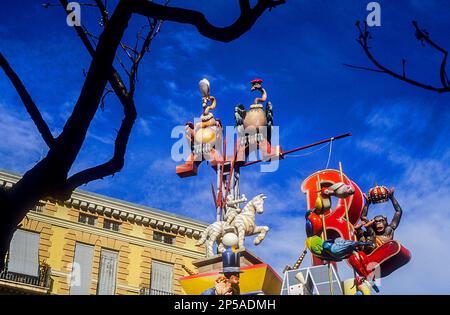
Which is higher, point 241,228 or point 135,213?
point 135,213

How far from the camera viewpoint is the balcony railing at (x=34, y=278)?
27.3 meters

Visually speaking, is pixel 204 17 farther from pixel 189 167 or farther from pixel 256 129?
pixel 189 167

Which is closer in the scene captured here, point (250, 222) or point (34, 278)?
point (250, 222)

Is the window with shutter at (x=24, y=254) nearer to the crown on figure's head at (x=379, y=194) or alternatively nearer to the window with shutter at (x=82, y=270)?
the window with shutter at (x=82, y=270)

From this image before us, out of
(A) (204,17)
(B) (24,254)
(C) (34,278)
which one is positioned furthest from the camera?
(B) (24,254)

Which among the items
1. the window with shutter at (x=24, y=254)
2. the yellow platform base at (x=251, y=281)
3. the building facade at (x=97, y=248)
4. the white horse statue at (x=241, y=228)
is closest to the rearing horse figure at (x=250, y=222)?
the white horse statue at (x=241, y=228)

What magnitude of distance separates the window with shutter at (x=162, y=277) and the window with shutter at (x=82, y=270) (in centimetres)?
340

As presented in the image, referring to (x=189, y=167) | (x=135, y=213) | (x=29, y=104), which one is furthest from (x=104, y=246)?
(x=29, y=104)

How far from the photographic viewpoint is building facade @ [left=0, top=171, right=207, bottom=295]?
28109 millimetres

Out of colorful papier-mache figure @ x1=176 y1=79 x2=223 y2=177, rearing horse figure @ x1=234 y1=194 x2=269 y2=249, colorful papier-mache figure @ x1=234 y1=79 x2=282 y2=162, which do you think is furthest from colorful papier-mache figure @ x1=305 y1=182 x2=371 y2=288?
colorful papier-mache figure @ x1=176 y1=79 x2=223 y2=177

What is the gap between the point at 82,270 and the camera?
1168 inches

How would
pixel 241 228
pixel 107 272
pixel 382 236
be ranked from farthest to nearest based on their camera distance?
pixel 107 272
pixel 241 228
pixel 382 236

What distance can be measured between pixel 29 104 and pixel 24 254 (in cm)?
2534

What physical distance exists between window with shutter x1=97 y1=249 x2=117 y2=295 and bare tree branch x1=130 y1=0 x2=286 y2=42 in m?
27.2
